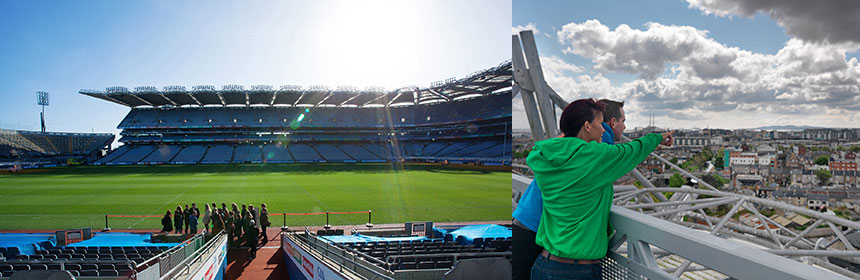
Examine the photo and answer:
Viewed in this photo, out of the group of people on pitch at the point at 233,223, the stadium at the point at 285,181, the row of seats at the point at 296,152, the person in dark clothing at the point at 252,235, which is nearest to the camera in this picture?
the stadium at the point at 285,181

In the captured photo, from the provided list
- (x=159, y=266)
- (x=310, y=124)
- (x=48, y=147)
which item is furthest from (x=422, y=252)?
(x=48, y=147)

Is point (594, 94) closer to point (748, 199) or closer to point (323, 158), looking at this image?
point (748, 199)

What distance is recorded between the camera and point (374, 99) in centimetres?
4888

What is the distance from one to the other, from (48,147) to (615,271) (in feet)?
192

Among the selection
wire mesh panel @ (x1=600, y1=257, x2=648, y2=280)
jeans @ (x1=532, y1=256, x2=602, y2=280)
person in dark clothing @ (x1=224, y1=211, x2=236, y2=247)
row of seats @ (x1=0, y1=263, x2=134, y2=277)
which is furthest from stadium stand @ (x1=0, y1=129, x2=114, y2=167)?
wire mesh panel @ (x1=600, y1=257, x2=648, y2=280)

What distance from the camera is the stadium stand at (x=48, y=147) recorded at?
39562mm

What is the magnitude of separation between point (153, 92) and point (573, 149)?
163 ft

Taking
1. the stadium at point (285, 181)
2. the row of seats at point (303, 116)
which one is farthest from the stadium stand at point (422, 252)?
the row of seats at point (303, 116)

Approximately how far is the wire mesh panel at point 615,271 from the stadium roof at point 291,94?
35128mm

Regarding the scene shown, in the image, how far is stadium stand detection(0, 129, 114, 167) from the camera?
39562 mm

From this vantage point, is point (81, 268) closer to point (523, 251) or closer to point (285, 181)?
point (523, 251)

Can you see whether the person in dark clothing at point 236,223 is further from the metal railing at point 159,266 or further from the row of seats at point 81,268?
the row of seats at point 81,268

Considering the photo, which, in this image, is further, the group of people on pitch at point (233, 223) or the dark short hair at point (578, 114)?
the group of people on pitch at point (233, 223)

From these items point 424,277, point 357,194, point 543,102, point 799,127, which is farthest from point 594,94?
point 357,194
